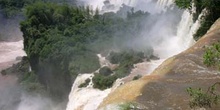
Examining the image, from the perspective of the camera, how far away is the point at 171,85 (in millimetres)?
19078

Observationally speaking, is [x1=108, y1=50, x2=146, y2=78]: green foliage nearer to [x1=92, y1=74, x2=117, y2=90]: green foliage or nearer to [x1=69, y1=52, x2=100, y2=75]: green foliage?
[x1=92, y1=74, x2=117, y2=90]: green foliage

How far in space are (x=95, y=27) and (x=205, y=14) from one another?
809 inches

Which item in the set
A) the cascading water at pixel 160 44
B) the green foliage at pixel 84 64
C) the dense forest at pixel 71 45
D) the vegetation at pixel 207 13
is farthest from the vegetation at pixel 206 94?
the green foliage at pixel 84 64

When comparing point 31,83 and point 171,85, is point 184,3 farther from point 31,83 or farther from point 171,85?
point 31,83

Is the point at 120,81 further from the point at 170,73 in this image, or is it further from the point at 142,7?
the point at 142,7

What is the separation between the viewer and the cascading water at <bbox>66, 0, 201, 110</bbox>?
32.4m

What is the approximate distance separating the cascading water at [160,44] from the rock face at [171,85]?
8.28 meters

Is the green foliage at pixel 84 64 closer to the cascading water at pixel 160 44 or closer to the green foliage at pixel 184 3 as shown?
the cascading water at pixel 160 44

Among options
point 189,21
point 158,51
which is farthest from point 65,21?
point 189,21

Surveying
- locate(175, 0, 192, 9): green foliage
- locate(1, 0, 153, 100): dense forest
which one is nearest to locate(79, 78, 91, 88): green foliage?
locate(1, 0, 153, 100): dense forest

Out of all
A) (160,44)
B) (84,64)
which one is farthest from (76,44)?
(160,44)

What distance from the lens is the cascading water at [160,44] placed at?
106 ft

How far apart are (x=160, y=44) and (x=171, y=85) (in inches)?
1177

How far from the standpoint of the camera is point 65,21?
56.6m
